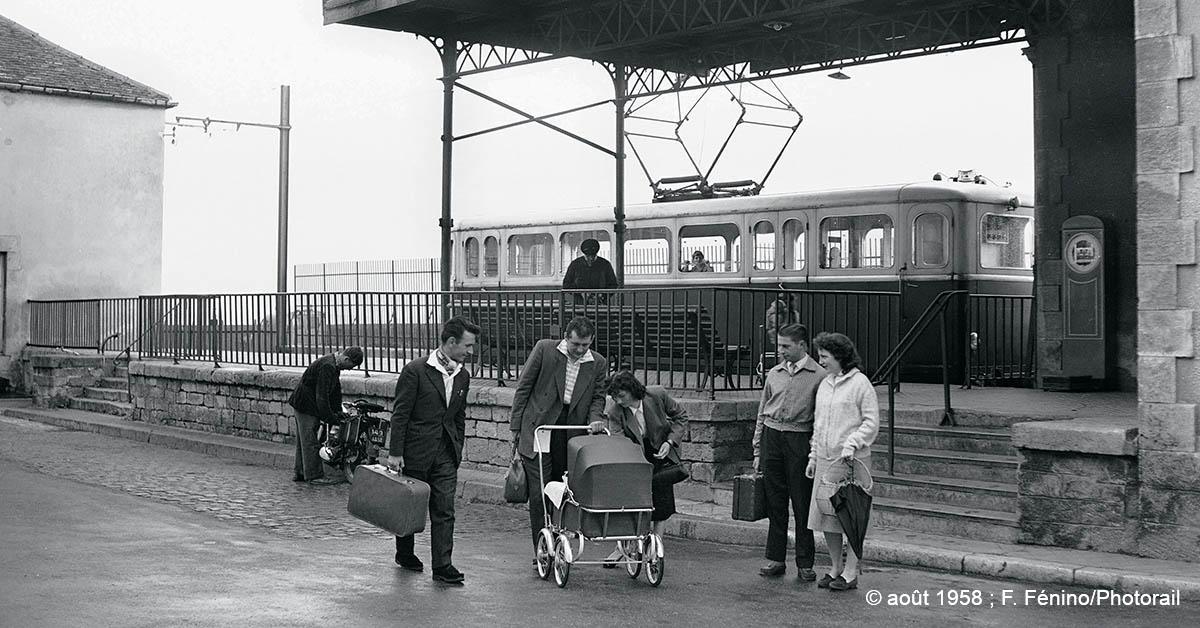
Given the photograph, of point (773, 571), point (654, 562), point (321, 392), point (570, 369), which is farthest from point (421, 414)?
point (321, 392)

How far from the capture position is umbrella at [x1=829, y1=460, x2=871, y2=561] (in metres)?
8.49

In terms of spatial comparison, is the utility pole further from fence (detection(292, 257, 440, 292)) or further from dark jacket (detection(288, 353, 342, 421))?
dark jacket (detection(288, 353, 342, 421))

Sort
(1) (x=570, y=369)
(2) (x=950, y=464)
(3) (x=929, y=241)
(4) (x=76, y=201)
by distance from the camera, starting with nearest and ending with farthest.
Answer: (1) (x=570, y=369), (2) (x=950, y=464), (3) (x=929, y=241), (4) (x=76, y=201)

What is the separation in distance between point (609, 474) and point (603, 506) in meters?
0.20

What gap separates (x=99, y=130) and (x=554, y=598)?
81.3 feet

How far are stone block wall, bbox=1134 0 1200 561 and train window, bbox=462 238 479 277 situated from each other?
16683mm

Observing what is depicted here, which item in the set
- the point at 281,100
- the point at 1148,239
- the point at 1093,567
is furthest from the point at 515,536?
the point at 281,100

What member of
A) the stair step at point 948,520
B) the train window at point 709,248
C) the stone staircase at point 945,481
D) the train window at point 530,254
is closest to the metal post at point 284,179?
the train window at point 530,254

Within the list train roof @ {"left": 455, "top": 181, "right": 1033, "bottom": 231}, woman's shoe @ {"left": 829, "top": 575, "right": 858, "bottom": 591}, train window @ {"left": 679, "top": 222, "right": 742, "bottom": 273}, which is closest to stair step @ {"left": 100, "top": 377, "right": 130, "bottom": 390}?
train roof @ {"left": 455, "top": 181, "right": 1033, "bottom": 231}

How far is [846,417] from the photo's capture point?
8586 mm

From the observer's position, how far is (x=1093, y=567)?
29.6ft

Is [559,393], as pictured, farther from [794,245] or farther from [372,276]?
[372,276]

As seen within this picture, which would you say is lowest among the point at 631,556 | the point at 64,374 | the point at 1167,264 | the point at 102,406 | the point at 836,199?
the point at 631,556

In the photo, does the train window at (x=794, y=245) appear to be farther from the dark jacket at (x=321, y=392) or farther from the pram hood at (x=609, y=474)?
the pram hood at (x=609, y=474)
